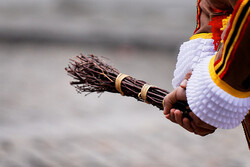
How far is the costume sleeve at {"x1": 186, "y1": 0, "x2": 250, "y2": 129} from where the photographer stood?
1.73 meters

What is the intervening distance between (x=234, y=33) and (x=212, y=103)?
29 centimetres

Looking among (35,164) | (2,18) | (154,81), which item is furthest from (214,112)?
(2,18)

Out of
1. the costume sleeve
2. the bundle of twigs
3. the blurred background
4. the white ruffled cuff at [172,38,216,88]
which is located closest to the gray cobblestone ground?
the blurred background

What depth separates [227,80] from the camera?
5.93 feet

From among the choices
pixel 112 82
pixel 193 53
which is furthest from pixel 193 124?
pixel 112 82

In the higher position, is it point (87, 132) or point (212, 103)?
point (87, 132)

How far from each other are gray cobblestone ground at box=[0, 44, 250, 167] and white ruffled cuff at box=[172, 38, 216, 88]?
2.29 meters

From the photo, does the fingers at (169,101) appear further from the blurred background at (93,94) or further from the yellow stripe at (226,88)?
the blurred background at (93,94)

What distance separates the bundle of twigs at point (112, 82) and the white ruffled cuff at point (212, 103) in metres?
0.46

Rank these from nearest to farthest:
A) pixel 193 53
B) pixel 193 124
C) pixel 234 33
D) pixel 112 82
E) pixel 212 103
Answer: pixel 234 33, pixel 212 103, pixel 193 124, pixel 193 53, pixel 112 82

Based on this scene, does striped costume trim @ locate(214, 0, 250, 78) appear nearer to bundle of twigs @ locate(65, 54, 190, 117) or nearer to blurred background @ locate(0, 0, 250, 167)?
bundle of twigs @ locate(65, 54, 190, 117)

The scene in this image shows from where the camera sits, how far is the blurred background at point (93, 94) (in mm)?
4684

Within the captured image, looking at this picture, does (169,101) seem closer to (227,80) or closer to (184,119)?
(184,119)

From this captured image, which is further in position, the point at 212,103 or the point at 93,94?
the point at 93,94
